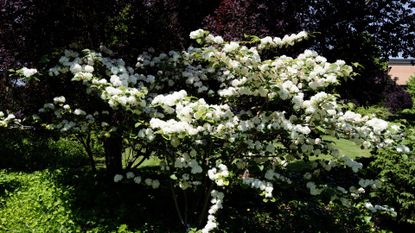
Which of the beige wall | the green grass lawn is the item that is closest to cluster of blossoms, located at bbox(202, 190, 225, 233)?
the green grass lawn

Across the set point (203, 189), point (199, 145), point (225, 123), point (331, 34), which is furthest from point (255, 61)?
point (331, 34)

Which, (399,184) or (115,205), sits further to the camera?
(399,184)

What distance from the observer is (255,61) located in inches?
191

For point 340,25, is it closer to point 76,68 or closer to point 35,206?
point 76,68

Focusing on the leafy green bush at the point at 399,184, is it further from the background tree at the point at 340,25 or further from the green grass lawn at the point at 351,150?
the green grass lawn at the point at 351,150

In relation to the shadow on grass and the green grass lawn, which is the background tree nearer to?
the shadow on grass

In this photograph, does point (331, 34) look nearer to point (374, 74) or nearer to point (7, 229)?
point (374, 74)

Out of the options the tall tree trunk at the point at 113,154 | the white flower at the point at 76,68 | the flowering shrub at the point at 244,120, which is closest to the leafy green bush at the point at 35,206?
the tall tree trunk at the point at 113,154

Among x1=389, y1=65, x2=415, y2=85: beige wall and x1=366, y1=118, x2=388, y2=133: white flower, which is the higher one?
x1=389, y1=65, x2=415, y2=85: beige wall

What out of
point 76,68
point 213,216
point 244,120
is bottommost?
point 213,216

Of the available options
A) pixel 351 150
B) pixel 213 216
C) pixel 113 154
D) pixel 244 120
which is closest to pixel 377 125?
pixel 244 120

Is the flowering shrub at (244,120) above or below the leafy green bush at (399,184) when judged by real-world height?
above

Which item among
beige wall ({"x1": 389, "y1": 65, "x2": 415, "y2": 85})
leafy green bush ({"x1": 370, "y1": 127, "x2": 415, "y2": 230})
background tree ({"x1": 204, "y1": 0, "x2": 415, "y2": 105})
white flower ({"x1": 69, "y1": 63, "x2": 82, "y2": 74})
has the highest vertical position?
beige wall ({"x1": 389, "y1": 65, "x2": 415, "y2": 85})

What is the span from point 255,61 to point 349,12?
497cm
